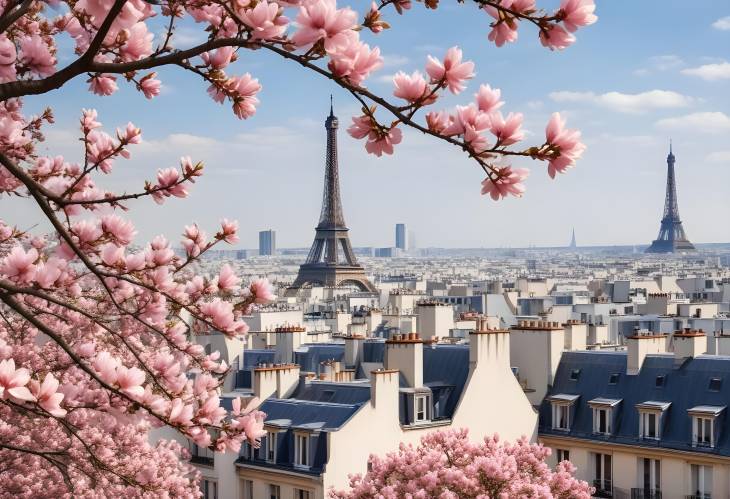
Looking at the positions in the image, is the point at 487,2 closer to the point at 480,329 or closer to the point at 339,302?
the point at 480,329

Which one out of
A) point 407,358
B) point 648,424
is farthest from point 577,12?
point 648,424

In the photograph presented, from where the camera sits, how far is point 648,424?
27.6 meters

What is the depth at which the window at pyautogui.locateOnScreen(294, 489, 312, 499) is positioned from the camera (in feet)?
80.6

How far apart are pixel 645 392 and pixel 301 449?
9.05m

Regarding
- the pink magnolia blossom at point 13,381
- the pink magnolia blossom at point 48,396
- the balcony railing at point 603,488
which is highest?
the pink magnolia blossom at point 13,381

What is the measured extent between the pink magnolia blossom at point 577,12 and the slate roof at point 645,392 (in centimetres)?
2210

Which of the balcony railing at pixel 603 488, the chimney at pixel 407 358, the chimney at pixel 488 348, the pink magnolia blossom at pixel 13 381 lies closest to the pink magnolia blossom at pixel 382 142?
the pink magnolia blossom at pixel 13 381

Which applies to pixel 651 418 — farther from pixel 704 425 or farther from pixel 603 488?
pixel 603 488

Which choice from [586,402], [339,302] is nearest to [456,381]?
[586,402]

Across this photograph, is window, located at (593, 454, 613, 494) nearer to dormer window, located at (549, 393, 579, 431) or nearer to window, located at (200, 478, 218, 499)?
dormer window, located at (549, 393, 579, 431)

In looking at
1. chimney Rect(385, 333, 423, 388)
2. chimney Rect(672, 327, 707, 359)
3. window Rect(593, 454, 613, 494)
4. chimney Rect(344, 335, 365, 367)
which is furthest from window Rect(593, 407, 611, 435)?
chimney Rect(344, 335, 365, 367)

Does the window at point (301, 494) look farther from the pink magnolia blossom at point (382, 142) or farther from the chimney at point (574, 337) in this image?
the pink magnolia blossom at point (382, 142)

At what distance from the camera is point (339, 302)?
98250mm

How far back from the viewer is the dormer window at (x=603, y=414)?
93.1ft
